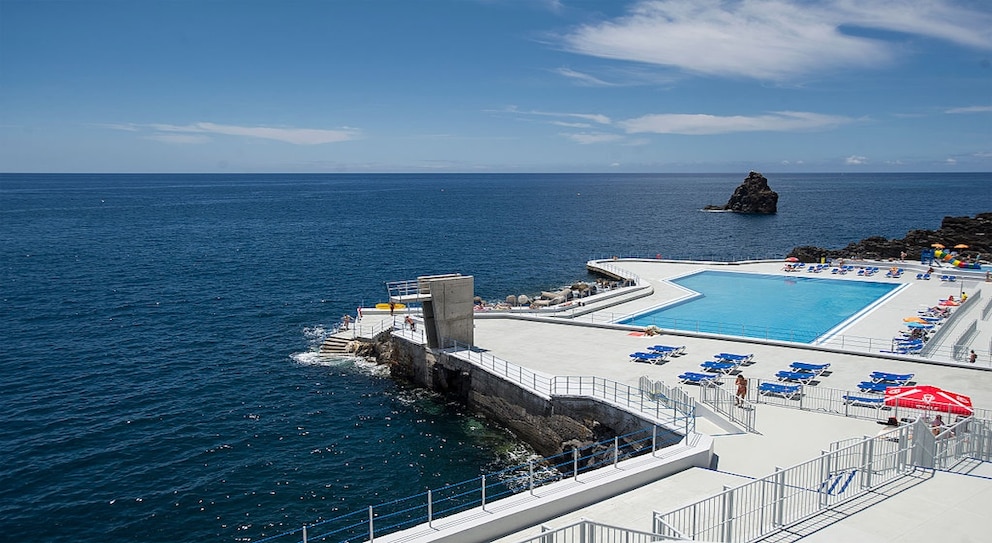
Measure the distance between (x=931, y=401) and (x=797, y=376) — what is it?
6157 mm

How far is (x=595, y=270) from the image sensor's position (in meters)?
63.5

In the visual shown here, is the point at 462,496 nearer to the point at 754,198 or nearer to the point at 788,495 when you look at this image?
the point at 788,495

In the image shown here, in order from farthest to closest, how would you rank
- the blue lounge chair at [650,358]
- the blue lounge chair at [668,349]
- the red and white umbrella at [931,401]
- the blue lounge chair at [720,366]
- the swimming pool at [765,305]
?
the swimming pool at [765,305], the blue lounge chair at [668,349], the blue lounge chair at [650,358], the blue lounge chair at [720,366], the red and white umbrella at [931,401]

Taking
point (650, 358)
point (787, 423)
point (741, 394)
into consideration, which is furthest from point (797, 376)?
point (650, 358)

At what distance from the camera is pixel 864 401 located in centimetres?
2223

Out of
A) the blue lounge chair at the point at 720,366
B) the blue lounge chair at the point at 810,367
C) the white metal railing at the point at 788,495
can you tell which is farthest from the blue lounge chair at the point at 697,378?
the white metal railing at the point at 788,495

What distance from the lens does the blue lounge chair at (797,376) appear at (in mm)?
25359

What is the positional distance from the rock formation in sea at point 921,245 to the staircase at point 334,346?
42.9 meters

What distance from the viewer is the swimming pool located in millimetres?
36594

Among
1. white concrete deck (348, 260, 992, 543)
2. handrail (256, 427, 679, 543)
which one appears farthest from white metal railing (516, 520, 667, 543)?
handrail (256, 427, 679, 543)

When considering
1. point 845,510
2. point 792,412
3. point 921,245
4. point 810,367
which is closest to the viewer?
point 845,510

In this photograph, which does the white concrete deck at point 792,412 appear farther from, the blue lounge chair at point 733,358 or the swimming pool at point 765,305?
the swimming pool at point 765,305

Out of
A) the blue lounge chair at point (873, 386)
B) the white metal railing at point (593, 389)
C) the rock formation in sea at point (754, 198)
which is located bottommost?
the white metal railing at point (593, 389)

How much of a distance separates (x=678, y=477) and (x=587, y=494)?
9.23 ft
